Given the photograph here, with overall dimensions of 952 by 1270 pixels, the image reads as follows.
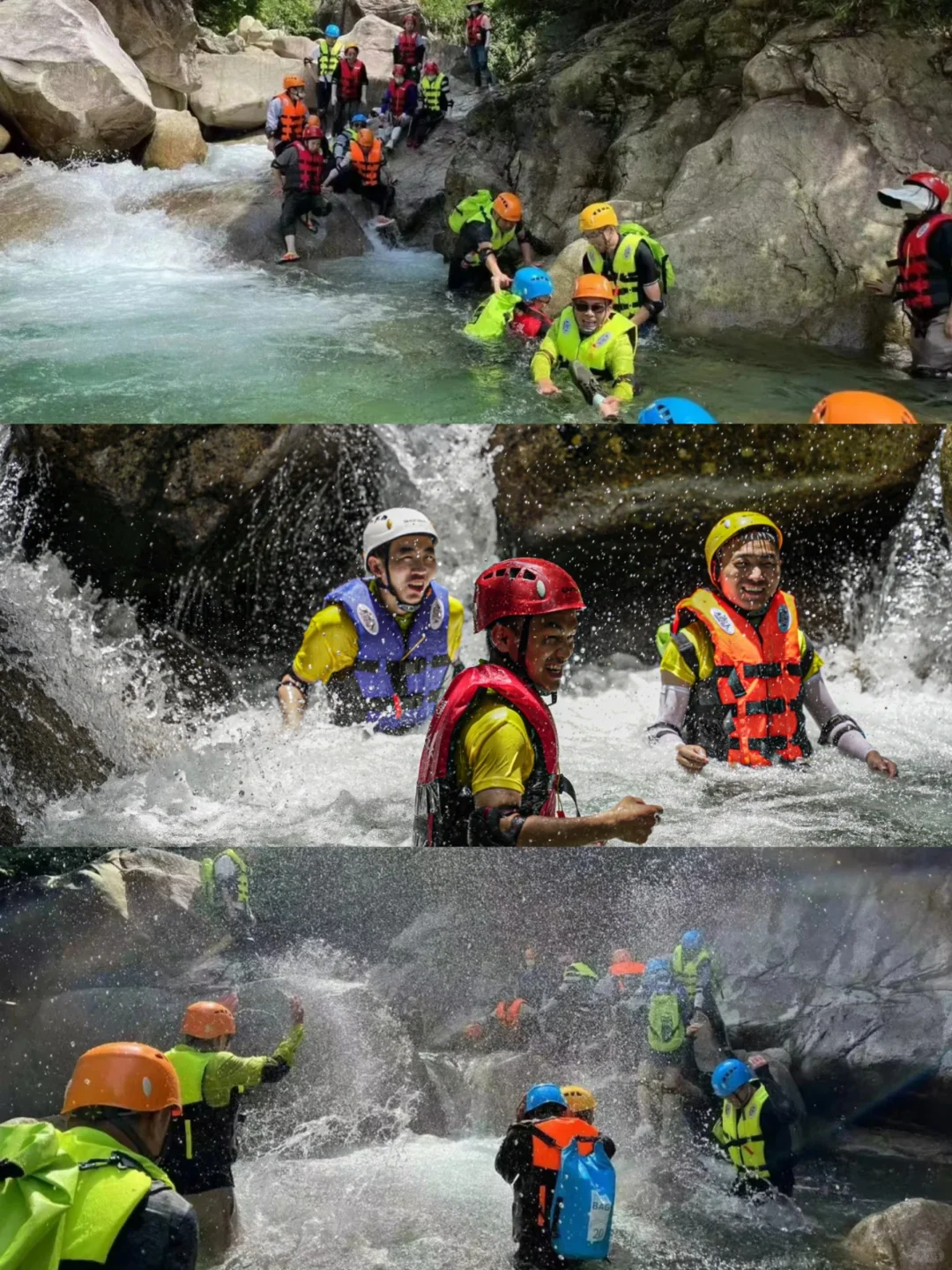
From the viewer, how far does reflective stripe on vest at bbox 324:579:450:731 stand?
8.85 ft

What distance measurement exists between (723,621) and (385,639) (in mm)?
678

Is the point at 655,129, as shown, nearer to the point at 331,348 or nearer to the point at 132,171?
the point at 331,348

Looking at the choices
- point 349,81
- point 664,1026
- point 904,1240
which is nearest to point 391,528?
point 664,1026

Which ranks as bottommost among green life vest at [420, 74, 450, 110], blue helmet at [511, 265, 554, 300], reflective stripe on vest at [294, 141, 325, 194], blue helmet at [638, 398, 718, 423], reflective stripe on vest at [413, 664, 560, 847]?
reflective stripe on vest at [413, 664, 560, 847]

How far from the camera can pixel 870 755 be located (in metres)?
2.79

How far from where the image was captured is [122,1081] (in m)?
2.19

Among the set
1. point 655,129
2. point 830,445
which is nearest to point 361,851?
point 830,445

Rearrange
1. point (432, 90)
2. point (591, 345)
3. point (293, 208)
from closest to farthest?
1. point (591, 345)
2. point (293, 208)
3. point (432, 90)

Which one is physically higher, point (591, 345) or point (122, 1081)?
point (591, 345)

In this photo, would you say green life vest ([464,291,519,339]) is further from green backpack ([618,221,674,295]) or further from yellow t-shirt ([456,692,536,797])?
yellow t-shirt ([456,692,536,797])

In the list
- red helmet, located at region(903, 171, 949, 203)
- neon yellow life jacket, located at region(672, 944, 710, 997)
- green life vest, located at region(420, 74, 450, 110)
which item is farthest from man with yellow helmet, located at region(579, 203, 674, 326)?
green life vest, located at region(420, 74, 450, 110)

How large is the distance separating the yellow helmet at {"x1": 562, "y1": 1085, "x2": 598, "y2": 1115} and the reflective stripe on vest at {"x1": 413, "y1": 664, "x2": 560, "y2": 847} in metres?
0.46

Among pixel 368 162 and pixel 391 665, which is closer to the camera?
pixel 391 665

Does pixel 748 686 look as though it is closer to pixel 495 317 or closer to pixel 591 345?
pixel 591 345
